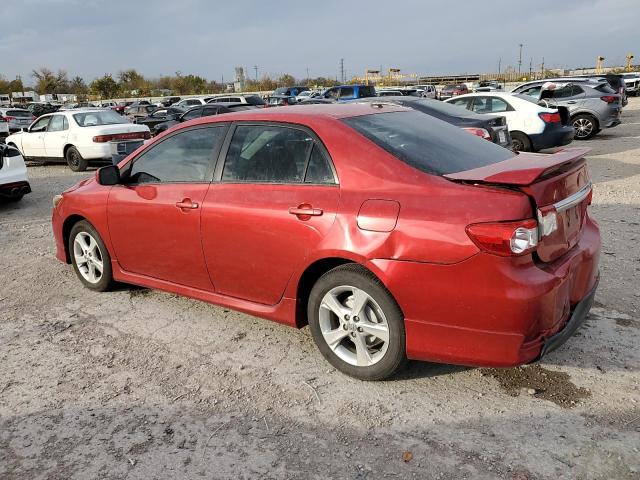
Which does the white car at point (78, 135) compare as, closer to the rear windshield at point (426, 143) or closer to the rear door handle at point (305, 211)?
the rear windshield at point (426, 143)

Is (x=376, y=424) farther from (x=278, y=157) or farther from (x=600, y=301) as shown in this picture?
(x=600, y=301)

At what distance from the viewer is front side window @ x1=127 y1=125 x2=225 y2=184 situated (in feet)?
12.7

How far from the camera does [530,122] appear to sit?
11219 millimetres

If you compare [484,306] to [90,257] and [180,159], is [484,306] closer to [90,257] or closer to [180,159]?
[180,159]

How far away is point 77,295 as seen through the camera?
488cm

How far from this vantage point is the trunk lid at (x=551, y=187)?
8.71 feet

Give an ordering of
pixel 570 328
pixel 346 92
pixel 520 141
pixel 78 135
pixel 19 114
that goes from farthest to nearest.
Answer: pixel 19 114 → pixel 346 92 → pixel 78 135 → pixel 520 141 → pixel 570 328

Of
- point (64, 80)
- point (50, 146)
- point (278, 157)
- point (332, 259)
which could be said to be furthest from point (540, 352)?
point (64, 80)

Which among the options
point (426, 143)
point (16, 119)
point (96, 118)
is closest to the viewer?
point (426, 143)

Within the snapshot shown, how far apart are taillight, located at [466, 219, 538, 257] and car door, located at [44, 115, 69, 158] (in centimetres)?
1265

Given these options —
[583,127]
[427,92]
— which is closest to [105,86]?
[427,92]

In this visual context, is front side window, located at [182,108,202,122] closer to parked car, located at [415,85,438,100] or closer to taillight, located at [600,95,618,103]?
taillight, located at [600,95,618,103]

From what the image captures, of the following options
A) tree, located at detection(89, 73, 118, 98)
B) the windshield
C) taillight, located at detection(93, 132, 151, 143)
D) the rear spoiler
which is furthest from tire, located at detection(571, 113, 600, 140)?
tree, located at detection(89, 73, 118, 98)

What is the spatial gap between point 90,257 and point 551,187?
3.88m
